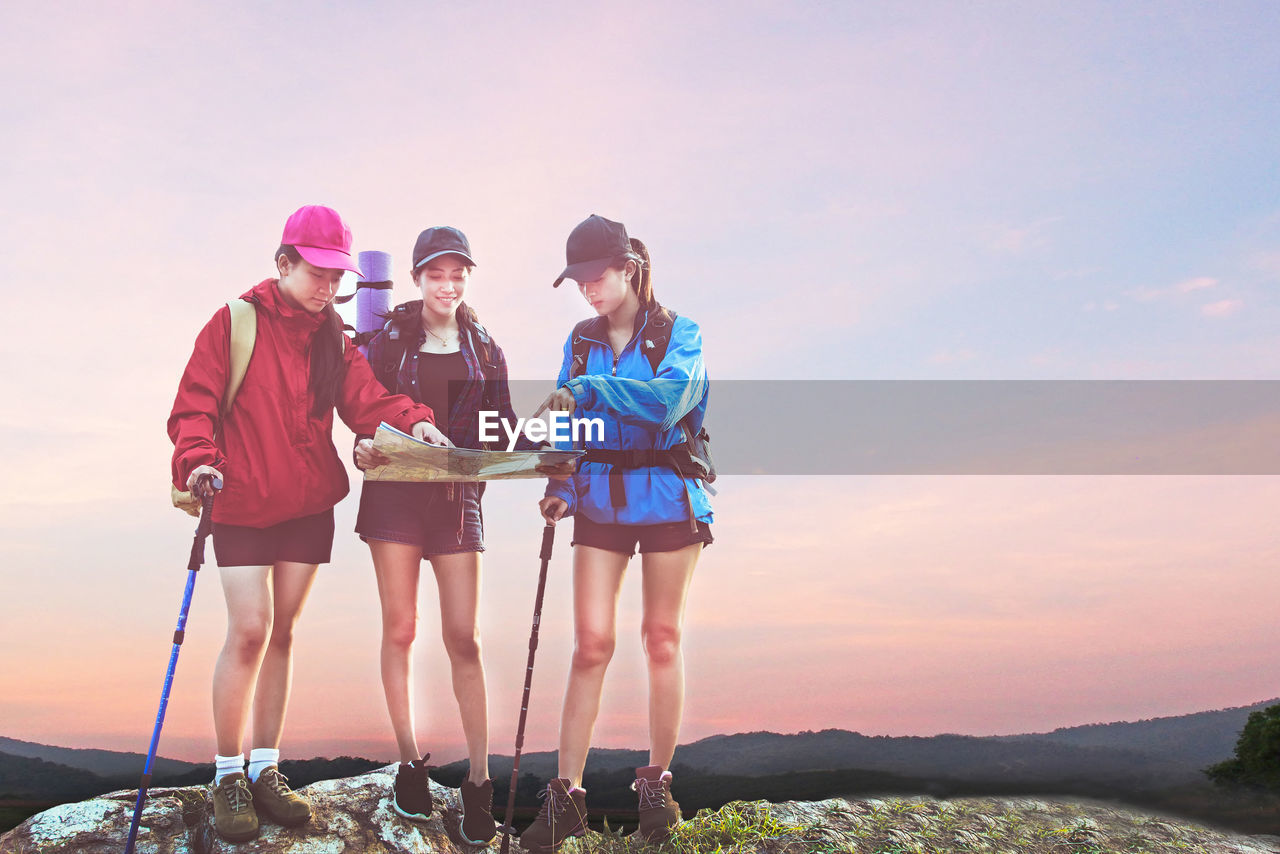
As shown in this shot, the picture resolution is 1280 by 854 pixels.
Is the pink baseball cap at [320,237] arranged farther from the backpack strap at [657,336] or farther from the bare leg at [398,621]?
the backpack strap at [657,336]

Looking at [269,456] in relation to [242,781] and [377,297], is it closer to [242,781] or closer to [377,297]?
[377,297]

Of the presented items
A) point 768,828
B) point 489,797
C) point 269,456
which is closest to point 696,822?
point 768,828

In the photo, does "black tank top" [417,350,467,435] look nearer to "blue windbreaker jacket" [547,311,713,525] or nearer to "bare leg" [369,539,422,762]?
"blue windbreaker jacket" [547,311,713,525]

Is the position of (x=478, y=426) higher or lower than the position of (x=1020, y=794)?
higher

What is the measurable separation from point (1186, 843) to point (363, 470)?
800 centimetres

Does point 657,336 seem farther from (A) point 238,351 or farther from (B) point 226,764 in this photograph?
(B) point 226,764

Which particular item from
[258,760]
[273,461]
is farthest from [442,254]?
[258,760]

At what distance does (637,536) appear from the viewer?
625 cm

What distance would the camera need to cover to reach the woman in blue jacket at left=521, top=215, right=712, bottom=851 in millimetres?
6137

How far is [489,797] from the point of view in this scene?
255 inches

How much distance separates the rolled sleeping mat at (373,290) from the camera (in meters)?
6.85

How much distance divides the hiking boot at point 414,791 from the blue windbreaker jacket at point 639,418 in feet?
6.86

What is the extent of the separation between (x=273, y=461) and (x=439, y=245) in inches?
71.4

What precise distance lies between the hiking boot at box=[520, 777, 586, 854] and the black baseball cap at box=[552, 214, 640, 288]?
11.0ft
